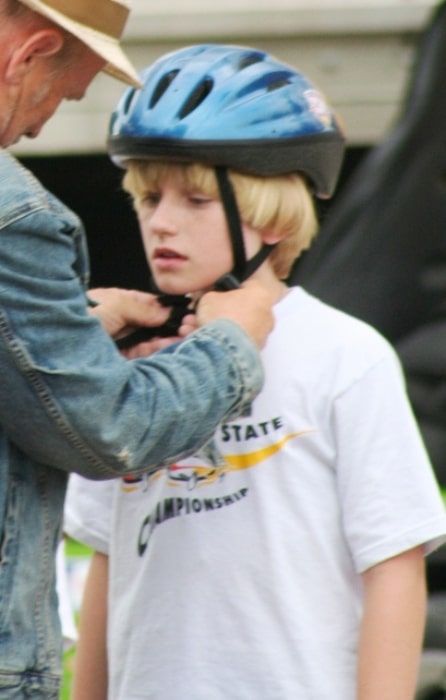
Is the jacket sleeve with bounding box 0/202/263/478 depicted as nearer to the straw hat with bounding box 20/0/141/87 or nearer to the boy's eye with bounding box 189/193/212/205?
the straw hat with bounding box 20/0/141/87

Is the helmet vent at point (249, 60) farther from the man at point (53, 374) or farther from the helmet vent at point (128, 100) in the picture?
the man at point (53, 374)

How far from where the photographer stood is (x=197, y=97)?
129 inches

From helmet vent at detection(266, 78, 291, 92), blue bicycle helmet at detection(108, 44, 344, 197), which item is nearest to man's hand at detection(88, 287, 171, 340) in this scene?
blue bicycle helmet at detection(108, 44, 344, 197)

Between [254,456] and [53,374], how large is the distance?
72cm

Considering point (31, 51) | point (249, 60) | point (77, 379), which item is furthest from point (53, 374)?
point (249, 60)

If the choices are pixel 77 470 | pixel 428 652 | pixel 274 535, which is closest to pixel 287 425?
pixel 274 535

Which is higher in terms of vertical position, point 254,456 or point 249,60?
point 249,60

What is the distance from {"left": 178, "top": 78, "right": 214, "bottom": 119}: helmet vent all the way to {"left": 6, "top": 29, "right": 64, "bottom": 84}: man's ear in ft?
2.22

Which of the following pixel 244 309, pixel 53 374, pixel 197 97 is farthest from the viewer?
pixel 197 97

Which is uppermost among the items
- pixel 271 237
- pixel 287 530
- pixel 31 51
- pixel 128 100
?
pixel 31 51

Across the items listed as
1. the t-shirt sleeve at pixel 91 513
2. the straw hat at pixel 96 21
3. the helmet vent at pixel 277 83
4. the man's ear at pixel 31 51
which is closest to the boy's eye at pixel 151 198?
the helmet vent at pixel 277 83

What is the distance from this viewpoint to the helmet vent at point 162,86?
3.27 m

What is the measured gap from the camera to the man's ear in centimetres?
252

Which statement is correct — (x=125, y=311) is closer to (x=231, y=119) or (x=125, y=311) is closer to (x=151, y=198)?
(x=151, y=198)
